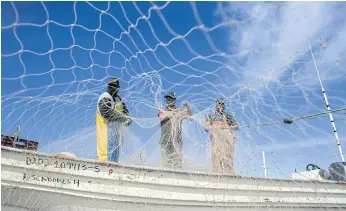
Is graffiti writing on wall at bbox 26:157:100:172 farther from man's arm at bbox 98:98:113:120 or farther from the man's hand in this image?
the man's hand

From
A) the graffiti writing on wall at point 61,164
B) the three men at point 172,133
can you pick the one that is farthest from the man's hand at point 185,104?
the graffiti writing on wall at point 61,164

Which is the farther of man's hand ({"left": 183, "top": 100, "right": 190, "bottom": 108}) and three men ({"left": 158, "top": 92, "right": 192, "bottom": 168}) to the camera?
man's hand ({"left": 183, "top": 100, "right": 190, "bottom": 108})

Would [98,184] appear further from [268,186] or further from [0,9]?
[268,186]

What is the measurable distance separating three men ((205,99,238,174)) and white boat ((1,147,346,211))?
17.3 inches

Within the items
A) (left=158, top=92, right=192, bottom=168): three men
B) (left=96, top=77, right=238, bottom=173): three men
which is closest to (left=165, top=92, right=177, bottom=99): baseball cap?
(left=96, top=77, right=238, bottom=173): three men

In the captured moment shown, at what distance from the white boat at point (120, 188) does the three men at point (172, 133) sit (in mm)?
437

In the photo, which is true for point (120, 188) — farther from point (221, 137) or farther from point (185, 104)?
point (221, 137)

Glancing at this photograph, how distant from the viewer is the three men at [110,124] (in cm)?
510

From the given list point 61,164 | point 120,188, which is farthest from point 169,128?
point 61,164

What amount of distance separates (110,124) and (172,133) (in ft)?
3.77

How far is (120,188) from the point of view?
469 centimetres

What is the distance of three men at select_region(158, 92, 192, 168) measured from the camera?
5.44 meters

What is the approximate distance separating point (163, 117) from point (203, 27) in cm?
251

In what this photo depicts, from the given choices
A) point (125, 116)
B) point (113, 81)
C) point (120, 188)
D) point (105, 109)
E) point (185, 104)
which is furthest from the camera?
point (185, 104)
